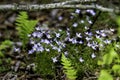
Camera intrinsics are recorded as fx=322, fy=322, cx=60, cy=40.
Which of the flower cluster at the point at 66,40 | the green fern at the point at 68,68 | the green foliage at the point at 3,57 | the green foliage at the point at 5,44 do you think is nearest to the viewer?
the green fern at the point at 68,68

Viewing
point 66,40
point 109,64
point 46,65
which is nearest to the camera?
point 109,64

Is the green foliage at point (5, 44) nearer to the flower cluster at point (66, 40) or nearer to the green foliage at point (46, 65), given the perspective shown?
the flower cluster at point (66, 40)

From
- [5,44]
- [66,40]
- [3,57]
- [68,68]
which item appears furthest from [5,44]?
[68,68]

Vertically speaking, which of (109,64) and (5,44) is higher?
(109,64)

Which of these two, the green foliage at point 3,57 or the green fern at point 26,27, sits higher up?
the green fern at point 26,27

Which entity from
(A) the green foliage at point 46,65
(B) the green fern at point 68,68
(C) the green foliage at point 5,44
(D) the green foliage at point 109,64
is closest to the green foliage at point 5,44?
(C) the green foliage at point 5,44

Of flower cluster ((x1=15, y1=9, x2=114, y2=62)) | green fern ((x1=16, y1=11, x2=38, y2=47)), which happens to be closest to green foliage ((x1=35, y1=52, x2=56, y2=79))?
flower cluster ((x1=15, y1=9, x2=114, y2=62))

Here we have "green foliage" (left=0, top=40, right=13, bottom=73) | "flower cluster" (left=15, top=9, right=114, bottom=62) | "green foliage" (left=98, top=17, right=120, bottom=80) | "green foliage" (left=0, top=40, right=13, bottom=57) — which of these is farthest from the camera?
"green foliage" (left=0, top=40, right=13, bottom=57)

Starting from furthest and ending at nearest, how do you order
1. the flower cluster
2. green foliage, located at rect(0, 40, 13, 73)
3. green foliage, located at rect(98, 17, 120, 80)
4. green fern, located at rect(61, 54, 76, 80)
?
1. green foliage, located at rect(0, 40, 13, 73)
2. the flower cluster
3. green fern, located at rect(61, 54, 76, 80)
4. green foliage, located at rect(98, 17, 120, 80)

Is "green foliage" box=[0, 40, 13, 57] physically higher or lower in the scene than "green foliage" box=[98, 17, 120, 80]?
lower

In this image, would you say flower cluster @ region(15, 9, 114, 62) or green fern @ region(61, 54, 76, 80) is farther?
flower cluster @ region(15, 9, 114, 62)

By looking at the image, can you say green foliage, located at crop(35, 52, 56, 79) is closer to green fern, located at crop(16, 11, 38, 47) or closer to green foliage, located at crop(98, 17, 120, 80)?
green fern, located at crop(16, 11, 38, 47)

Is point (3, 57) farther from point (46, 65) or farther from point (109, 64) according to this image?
point (109, 64)
